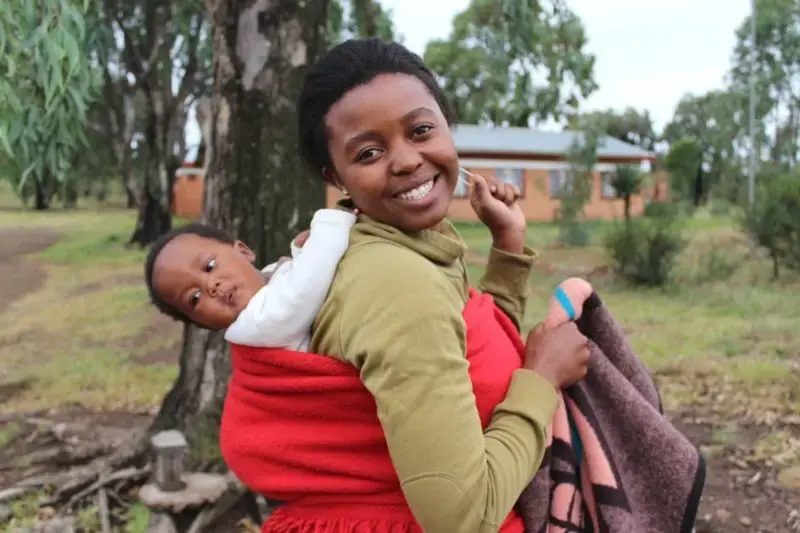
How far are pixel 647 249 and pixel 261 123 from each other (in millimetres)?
7981

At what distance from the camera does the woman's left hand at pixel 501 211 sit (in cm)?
165

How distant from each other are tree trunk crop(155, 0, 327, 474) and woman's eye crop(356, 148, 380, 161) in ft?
6.61

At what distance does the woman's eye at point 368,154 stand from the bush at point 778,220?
1001 centimetres

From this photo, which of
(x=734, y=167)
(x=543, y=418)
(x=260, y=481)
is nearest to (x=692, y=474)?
(x=543, y=418)

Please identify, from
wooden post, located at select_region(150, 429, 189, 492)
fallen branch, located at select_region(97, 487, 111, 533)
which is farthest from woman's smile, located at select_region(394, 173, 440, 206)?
fallen branch, located at select_region(97, 487, 111, 533)

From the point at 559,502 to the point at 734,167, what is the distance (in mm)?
33319

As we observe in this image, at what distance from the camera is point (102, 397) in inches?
234

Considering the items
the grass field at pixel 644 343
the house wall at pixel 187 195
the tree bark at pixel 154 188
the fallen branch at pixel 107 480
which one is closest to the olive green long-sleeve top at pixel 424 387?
the fallen branch at pixel 107 480

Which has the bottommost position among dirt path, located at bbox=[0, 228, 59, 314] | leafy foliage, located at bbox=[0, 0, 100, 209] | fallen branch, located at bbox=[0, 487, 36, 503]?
dirt path, located at bbox=[0, 228, 59, 314]

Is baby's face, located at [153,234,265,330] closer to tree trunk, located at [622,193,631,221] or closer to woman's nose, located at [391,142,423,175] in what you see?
woman's nose, located at [391,142,423,175]

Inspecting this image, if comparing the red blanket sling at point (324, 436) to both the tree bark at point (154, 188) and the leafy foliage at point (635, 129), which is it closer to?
the tree bark at point (154, 188)

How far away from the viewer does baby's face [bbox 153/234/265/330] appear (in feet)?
4.66

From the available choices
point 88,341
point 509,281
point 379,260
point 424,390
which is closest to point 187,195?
point 88,341

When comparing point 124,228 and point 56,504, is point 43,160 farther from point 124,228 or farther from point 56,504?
point 124,228
